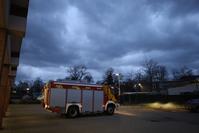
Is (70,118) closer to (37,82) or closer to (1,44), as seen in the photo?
(1,44)

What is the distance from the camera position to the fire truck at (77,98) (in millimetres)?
21297

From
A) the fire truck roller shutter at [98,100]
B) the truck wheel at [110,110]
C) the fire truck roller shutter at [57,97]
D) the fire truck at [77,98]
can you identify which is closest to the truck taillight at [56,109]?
the fire truck at [77,98]

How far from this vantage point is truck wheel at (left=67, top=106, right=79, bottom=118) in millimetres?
22094

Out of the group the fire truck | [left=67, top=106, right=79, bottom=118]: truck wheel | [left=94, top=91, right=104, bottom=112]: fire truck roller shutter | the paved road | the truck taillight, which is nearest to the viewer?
the paved road

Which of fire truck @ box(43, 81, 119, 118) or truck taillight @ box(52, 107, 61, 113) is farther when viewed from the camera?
fire truck @ box(43, 81, 119, 118)

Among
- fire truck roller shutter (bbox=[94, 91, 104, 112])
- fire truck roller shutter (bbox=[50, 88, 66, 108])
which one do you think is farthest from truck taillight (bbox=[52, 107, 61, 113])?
fire truck roller shutter (bbox=[94, 91, 104, 112])

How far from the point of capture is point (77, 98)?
2277 cm

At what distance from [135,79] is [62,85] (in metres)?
95.9

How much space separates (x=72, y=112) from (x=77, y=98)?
4.16 ft

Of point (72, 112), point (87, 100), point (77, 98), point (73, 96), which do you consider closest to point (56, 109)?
point (72, 112)

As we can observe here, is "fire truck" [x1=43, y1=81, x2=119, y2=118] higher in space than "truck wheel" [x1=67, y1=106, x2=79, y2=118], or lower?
higher

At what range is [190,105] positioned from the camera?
31.0 meters

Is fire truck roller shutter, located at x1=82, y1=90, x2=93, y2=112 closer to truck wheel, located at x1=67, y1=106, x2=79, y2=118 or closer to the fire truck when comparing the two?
the fire truck

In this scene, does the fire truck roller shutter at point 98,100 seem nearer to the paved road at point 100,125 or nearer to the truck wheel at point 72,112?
the truck wheel at point 72,112
